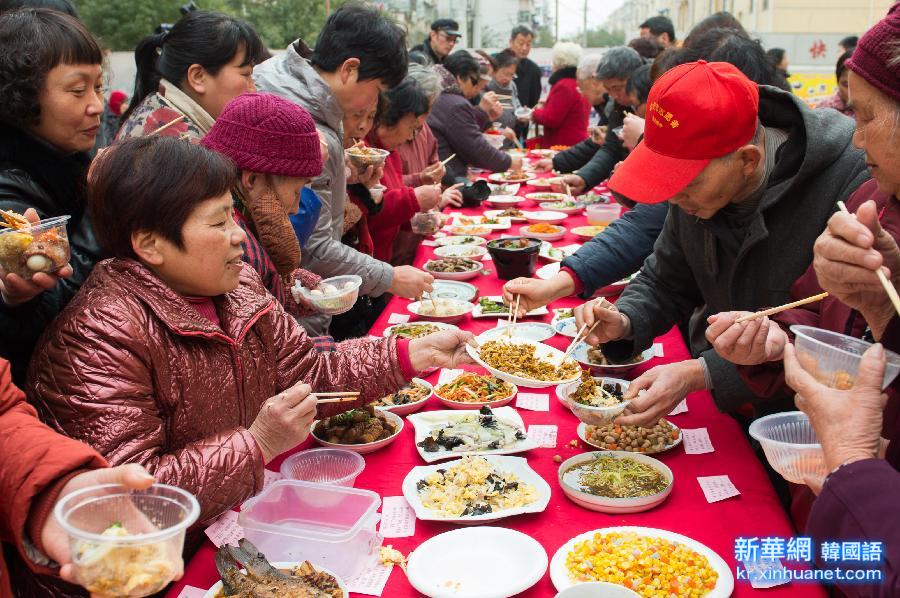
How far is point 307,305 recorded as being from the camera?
2.83 meters

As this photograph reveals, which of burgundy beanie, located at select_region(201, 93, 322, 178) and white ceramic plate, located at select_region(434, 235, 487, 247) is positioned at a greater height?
burgundy beanie, located at select_region(201, 93, 322, 178)

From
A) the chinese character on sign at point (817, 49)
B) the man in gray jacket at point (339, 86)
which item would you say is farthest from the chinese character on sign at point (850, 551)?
the chinese character on sign at point (817, 49)

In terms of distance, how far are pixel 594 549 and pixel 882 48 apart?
1.23 meters

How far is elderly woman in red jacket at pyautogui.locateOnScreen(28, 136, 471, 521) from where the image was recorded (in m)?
1.61

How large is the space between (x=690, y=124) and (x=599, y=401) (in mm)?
902

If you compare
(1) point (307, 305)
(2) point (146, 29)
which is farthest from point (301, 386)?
(2) point (146, 29)

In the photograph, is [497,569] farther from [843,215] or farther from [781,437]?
[843,215]

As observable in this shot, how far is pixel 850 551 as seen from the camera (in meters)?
1.20

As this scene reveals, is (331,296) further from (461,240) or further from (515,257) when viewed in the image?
(461,240)

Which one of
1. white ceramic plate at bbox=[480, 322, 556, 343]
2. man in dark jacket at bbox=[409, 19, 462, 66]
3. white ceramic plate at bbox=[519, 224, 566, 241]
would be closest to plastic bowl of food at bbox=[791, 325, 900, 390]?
white ceramic plate at bbox=[480, 322, 556, 343]

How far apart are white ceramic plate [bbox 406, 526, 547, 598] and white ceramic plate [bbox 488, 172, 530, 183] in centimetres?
585

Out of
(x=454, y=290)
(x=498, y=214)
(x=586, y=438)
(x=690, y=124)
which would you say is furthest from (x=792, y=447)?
(x=498, y=214)

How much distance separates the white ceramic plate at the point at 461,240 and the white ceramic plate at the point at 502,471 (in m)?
A: 2.86

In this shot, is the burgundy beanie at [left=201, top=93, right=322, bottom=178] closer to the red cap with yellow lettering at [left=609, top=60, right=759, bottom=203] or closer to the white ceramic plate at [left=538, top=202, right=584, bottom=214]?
the red cap with yellow lettering at [left=609, top=60, right=759, bottom=203]
